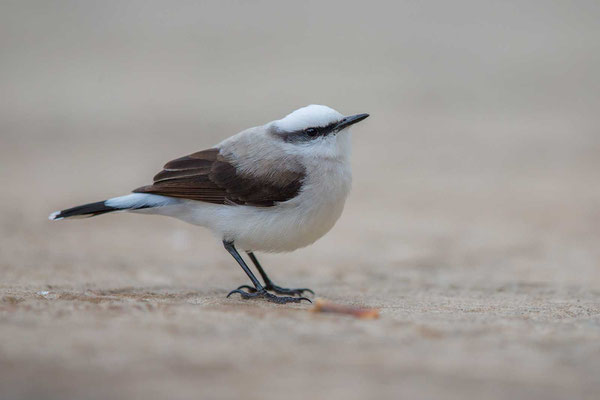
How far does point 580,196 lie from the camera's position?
11.0 meters

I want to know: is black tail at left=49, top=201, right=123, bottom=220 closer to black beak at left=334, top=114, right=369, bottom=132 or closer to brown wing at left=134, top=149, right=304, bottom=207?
brown wing at left=134, top=149, right=304, bottom=207

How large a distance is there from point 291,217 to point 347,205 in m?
5.77

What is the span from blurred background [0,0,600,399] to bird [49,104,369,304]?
1.97 ft

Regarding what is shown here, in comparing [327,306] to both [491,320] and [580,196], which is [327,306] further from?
[580,196]

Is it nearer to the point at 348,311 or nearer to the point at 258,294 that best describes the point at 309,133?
the point at 258,294

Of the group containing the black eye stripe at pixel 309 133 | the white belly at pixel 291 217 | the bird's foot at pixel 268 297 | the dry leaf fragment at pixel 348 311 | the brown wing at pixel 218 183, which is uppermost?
the black eye stripe at pixel 309 133

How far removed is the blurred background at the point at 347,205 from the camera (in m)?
3.55

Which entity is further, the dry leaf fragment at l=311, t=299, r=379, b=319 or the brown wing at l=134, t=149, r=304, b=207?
the brown wing at l=134, t=149, r=304, b=207

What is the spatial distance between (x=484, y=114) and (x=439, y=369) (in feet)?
44.5

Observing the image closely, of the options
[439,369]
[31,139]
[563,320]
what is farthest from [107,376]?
[31,139]

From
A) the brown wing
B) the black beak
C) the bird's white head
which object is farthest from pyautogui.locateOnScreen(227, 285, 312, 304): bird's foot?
the black beak

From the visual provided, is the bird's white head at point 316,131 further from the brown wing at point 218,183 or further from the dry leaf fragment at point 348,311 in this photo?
the dry leaf fragment at point 348,311

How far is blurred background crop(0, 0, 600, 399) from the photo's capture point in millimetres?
3547

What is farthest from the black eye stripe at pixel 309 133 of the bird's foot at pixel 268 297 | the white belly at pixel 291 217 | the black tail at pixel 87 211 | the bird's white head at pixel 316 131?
the black tail at pixel 87 211
